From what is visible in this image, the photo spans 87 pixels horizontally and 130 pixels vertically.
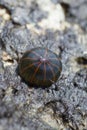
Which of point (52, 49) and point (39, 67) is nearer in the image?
point (39, 67)

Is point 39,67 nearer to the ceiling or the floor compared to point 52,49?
nearer to the ceiling

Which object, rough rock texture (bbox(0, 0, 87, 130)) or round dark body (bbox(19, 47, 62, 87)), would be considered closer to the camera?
rough rock texture (bbox(0, 0, 87, 130))

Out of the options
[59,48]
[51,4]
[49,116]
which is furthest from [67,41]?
[49,116]

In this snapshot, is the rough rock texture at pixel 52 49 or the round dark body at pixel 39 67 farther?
the round dark body at pixel 39 67
